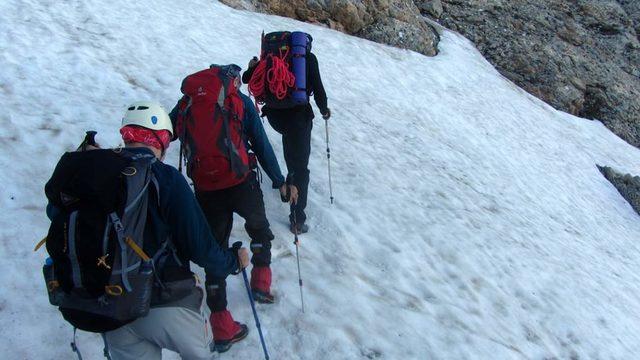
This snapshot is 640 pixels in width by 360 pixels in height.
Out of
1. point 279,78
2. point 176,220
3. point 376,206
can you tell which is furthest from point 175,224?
point 376,206

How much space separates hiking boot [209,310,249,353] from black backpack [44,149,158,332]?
1850 mm

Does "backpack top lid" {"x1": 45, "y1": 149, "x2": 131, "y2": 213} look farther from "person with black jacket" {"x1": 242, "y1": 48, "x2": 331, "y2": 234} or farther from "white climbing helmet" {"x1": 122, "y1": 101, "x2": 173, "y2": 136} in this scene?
"person with black jacket" {"x1": 242, "y1": 48, "x2": 331, "y2": 234}

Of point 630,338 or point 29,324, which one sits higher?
point 630,338

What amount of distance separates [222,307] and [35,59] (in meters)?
7.29

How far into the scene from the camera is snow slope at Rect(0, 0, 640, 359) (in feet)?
17.7

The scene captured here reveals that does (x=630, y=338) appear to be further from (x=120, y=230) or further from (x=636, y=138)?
(x=636, y=138)

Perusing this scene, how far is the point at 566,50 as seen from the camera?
21328mm

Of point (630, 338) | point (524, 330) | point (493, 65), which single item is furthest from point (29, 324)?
point (493, 65)

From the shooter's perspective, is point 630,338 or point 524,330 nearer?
point 524,330

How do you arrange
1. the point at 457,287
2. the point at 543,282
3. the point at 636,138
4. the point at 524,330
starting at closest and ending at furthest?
1. the point at 524,330
2. the point at 457,287
3. the point at 543,282
4. the point at 636,138

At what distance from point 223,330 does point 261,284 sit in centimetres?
75

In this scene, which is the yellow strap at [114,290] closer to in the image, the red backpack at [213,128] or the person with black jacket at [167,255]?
the person with black jacket at [167,255]

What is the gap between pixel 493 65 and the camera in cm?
2009

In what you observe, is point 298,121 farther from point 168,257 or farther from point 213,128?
point 168,257
